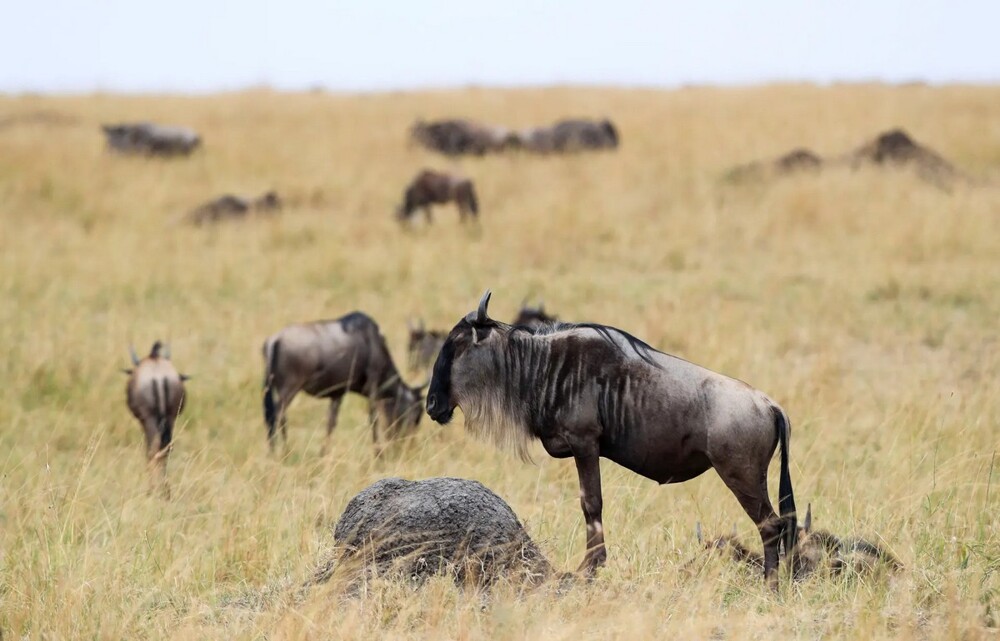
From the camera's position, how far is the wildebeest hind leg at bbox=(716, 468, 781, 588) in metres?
4.29

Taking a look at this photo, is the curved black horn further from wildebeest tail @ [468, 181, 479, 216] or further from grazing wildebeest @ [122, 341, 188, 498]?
wildebeest tail @ [468, 181, 479, 216]

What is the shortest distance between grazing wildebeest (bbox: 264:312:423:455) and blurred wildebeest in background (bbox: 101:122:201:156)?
606 inches

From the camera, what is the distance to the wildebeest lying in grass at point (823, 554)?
15.4 feet

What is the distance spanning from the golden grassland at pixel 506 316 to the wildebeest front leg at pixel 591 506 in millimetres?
106

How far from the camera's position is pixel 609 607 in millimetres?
4301

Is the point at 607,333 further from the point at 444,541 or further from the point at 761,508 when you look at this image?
the point at 444,541

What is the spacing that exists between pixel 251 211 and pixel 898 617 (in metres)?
14.6

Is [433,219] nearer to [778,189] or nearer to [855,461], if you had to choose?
[778,189]

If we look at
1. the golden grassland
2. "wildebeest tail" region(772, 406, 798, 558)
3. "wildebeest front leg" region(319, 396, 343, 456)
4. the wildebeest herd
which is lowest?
"wildebeest front leg" region(319, 396, 343, 456)

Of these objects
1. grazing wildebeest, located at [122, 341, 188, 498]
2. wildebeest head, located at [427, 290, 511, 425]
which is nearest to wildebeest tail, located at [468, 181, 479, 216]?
grazing wildebeest, located at [122, 341, 188, 498]

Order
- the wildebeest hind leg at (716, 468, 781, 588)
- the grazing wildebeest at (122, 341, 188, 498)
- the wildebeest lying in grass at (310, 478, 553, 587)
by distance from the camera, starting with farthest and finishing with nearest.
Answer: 1. the grazing wildebeest at (122, 341, 188, 498)
2. the wildebeest lying in grass at (310, 478, 553, 587)
3. the wildebeest hind leg at (716, 468, 781, 588)

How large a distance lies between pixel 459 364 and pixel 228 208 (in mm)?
13918

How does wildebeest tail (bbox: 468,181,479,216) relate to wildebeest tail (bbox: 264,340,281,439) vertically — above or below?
above

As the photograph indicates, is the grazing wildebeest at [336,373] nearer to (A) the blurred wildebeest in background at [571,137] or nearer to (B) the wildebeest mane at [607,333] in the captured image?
(B) the wildebeest mane at [607,333]
